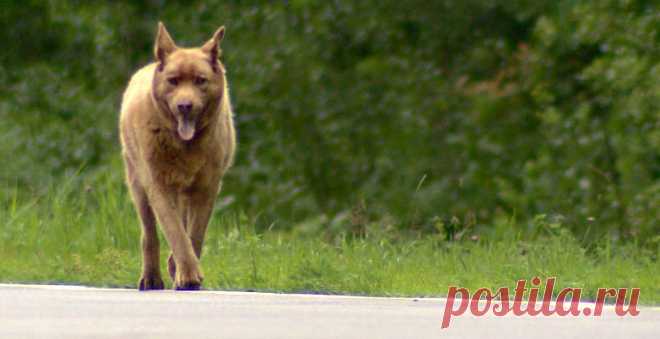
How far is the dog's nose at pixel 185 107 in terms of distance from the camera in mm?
9570

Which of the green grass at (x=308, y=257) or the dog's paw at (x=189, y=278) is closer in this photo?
the dog's paw at (x=189, y=278)

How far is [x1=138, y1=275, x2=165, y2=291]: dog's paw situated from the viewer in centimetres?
964

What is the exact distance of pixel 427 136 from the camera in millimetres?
14609

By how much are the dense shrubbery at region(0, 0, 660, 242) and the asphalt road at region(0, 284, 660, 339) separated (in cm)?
518

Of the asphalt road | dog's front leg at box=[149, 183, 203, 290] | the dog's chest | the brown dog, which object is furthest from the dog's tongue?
the asphalt road

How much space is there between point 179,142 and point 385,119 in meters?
5.14

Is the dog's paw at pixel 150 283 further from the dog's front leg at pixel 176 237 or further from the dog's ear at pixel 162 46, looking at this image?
the dog's ear at pixel 162 46

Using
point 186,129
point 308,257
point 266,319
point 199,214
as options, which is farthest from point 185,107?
point 266,319

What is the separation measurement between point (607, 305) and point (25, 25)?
928cm

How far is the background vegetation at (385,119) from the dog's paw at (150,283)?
3.72 m

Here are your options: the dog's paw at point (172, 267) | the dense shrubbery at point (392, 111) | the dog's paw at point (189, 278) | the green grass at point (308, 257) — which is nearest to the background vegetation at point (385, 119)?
the dense shrubbery at point (392, 111)

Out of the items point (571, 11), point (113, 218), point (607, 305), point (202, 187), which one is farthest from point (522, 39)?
point (607, 305)

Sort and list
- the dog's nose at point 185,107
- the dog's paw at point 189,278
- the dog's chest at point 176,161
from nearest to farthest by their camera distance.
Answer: the dog's paw at point 189,278
the dog's nose at point 185,107
the dog's chest at point 176,161

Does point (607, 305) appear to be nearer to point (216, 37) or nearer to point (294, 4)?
point (216, 37)
